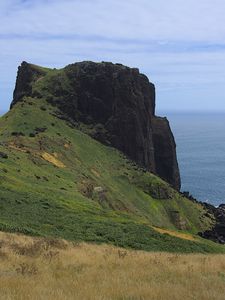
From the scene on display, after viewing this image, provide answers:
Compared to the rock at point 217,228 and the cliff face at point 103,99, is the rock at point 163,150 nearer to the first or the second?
the cliff face at point 103,99

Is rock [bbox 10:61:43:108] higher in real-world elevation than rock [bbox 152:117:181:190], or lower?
higher

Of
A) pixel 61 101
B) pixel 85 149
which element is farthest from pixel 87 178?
pixel 61 101

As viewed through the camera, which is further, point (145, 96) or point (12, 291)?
point (145, 96)

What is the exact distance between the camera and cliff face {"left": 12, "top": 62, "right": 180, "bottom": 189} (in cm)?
14250

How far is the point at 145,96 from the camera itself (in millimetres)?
165875

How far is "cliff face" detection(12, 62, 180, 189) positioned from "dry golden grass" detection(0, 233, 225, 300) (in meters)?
116

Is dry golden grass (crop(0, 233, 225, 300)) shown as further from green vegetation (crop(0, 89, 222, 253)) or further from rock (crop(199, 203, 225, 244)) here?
rock (crop(199, 203, 225, 244))

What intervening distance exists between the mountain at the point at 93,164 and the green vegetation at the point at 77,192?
0.19 metres

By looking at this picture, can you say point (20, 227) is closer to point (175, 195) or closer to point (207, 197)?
point (175, 195)

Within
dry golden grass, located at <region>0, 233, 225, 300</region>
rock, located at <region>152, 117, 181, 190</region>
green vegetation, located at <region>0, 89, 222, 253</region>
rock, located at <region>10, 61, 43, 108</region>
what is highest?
rock, located at <region>10, 61, 43, 108</region>

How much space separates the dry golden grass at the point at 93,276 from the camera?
41.2 feet

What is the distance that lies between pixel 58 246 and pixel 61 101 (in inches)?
4687

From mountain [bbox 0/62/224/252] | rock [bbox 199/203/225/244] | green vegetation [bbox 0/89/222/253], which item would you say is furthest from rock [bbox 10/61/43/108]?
rock [bbox 199/203/225/244]

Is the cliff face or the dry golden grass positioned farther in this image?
the cliff face
